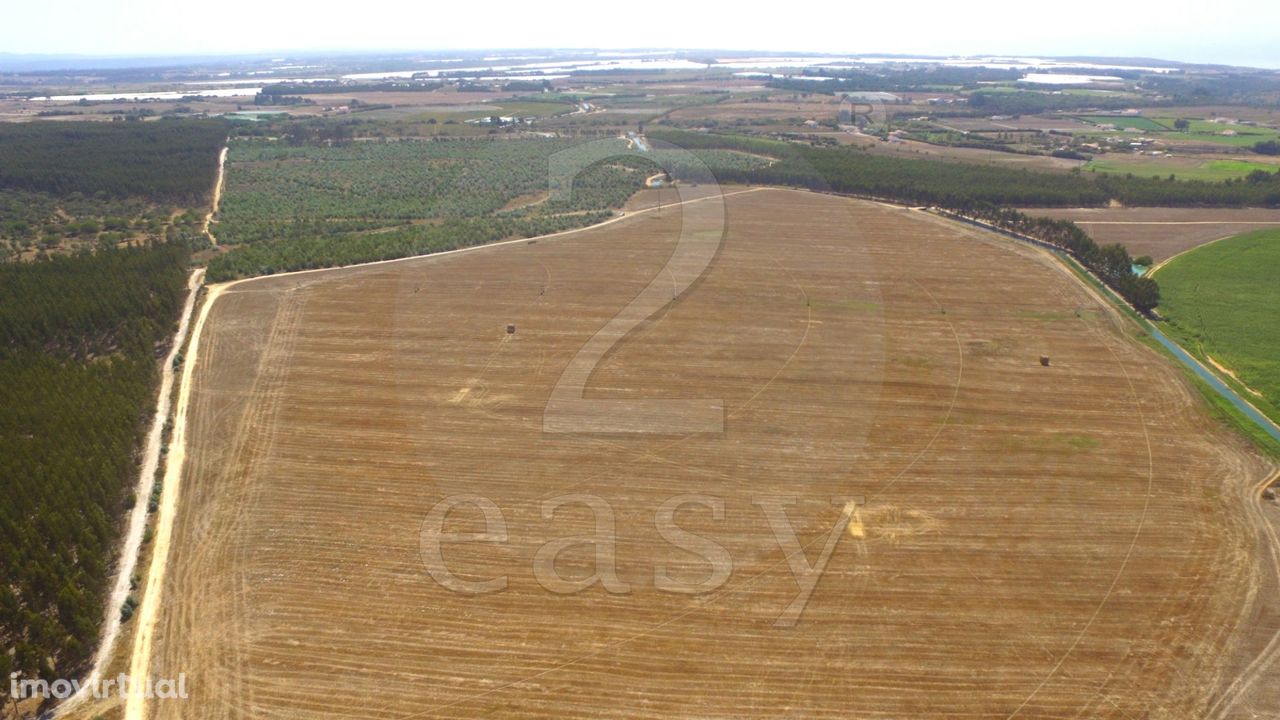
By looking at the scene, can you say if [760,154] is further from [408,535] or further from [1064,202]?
[408,535]

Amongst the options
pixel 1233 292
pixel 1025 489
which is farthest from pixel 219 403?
pixel 1233 292

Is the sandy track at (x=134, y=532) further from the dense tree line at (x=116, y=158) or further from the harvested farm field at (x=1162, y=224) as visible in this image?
the harvested farm field at (x=1162, y=224)

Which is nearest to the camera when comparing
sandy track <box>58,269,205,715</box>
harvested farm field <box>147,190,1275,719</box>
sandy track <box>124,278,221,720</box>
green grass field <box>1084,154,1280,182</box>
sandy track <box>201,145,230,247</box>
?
harvested farm field <box>147,190,1275,719</box>

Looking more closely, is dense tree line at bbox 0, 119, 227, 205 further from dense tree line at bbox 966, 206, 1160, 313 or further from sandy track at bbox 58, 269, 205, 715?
dense tree line at bbox 966, 206, 1160, 313

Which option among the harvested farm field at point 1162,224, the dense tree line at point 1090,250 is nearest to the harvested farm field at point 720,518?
the dense tree line at point 1090,250

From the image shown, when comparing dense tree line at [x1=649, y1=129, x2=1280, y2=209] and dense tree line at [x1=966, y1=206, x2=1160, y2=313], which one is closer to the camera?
dense tree line at [x1=966, y1=206, x2=1160, y2=313]

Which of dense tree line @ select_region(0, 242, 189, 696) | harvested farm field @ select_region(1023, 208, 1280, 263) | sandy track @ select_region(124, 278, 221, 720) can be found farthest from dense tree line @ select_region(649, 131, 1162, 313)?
dense tree line @ select_region(0, 242, 189, 696)

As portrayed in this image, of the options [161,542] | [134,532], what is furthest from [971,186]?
[134,532]
